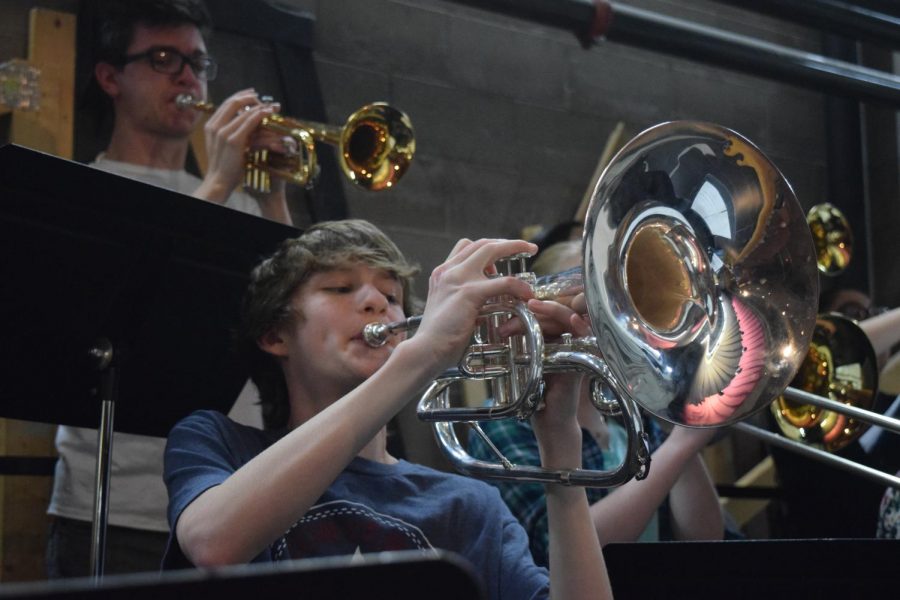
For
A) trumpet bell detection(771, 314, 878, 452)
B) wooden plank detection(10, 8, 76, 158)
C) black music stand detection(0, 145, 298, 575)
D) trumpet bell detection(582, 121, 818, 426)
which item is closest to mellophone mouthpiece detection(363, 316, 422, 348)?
black music stand detection(0, 145, 298, 575)

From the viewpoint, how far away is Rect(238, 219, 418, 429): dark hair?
2246mm

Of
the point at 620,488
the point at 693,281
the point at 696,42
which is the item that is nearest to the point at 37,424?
the point at 620,488

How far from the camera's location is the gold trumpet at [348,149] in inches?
123

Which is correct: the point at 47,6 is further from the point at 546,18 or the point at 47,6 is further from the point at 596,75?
the point at 596,75

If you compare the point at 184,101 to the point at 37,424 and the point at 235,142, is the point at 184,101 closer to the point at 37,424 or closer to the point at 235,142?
the point at 235,142

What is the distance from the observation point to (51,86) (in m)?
3.26

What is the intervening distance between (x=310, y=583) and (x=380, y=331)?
1.21m

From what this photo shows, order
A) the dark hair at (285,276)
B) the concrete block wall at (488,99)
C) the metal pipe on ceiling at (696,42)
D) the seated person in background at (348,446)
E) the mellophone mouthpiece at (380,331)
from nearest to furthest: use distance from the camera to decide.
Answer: the seated person in background at (348,446) < the mellophone mouthpiece at (380,331) < the dark hair at (285,276) < the metal pipe on ceiling at (696,42) < the concrete block wall at (488,99)

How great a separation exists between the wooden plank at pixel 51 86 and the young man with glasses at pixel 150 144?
11cm

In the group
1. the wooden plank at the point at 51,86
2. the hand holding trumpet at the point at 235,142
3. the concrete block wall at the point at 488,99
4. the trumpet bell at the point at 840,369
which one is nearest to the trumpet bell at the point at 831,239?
the concrete block wall at the point at 488,99

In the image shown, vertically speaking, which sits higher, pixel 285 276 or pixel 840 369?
pixel 285 276

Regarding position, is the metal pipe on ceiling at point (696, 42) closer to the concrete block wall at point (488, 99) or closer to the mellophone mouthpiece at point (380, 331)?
the concrete block wall at point (488, 99)

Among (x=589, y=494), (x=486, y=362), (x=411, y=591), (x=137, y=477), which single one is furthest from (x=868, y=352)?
(x=411, y=591)

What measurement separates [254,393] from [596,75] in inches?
85.2
